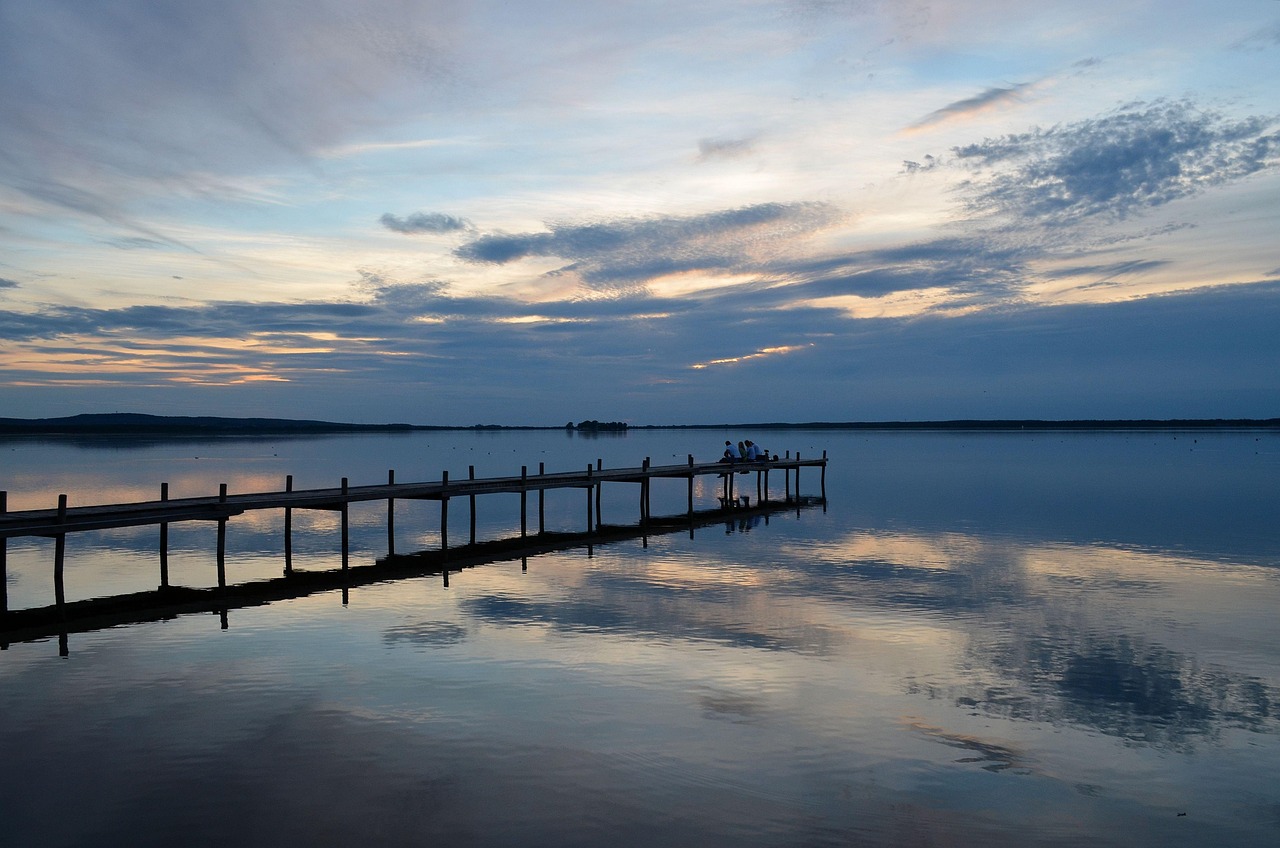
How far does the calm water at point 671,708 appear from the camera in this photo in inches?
411

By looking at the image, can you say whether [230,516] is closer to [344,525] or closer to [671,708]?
[344,525]

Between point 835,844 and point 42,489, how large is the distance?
2526 inches

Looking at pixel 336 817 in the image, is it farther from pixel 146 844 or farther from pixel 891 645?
pixel 891 645

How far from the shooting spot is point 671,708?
46.5 feet

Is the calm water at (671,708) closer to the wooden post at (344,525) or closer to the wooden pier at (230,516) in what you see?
the wooden pier at (230,516)

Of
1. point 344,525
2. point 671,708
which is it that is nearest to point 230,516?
point 344,525

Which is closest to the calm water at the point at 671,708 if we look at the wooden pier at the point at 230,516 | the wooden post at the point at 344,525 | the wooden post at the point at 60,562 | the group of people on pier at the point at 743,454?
the wooden post at the point at 60,562

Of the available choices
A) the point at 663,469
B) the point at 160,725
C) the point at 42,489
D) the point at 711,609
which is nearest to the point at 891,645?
the point at 711,609

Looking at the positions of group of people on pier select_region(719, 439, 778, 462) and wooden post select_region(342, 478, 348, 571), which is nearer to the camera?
wooden post select_region(342, 478, 348, 571)

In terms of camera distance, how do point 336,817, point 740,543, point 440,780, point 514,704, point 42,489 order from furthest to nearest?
point 42,489
point 740,543
point 514,704
point 440,780
point 336,817

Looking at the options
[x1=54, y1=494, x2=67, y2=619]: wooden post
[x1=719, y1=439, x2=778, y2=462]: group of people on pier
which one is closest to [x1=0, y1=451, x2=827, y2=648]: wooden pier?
[x1=54, y1=494, x2=67, y2=619]: wooden post

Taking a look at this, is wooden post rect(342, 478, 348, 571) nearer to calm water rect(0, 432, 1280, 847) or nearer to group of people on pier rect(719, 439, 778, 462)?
calm water rect(0, 432, 1280, 847)

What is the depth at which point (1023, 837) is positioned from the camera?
32.7 feet

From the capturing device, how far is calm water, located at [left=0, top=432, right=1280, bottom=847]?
10.4 metres
